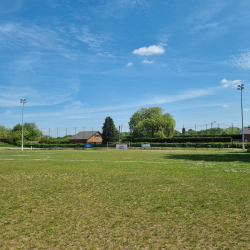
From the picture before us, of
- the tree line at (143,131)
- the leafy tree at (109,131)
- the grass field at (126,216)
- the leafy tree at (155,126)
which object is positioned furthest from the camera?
the leafy tree at (109,131)

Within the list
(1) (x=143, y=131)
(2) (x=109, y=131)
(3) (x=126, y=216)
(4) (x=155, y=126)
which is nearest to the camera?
(3) (x=126, y=216)

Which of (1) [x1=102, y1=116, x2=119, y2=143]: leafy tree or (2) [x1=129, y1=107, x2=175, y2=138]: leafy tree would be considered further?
(1) [x1=102, y1=116, x2=119, y2=143]: leafy tree

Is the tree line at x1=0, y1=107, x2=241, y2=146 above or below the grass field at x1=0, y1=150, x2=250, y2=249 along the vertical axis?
above

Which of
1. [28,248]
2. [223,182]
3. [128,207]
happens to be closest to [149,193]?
[128,207]

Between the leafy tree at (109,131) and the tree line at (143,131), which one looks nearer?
the tree line at (143,131)

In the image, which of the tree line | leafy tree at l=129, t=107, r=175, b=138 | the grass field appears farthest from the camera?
leafy tree at l=129, t=107, r=175, b=138

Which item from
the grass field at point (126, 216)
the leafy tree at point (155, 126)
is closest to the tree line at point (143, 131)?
the leafy tree at point (155, 126)

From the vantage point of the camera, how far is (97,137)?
94500 millimetres

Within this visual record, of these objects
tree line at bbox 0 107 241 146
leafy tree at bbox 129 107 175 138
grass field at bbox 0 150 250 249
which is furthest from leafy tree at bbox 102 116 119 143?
grass field at bbox 0 150 250 249

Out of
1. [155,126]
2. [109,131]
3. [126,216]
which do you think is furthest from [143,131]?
[126,216]

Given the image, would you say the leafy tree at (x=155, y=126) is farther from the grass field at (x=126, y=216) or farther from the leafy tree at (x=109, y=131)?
the grass field at (x=126, y=216)

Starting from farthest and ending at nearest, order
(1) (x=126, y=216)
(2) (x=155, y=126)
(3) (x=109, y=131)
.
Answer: (3) (x=109, y=131) < (2) (x=155, y=126) < (1) (x=126, y=216)

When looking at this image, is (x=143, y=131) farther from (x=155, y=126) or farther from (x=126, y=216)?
(x=126, y=216)

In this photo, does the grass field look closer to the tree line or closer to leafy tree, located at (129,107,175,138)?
the tree line
